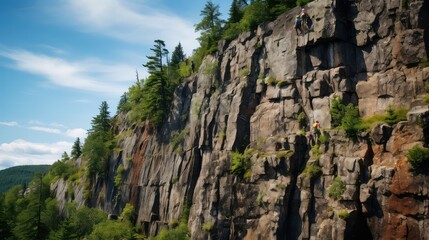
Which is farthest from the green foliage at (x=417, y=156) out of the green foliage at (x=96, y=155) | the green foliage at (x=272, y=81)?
the green foliage at (x=96, y=155)

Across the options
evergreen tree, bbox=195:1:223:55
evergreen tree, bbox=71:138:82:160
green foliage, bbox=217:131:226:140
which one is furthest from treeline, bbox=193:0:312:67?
evergreen tree, bbox=71:138:82:160

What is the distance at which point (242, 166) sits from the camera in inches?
1532

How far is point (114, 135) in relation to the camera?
242ft

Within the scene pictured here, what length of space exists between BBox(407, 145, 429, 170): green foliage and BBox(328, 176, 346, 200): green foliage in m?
5.92

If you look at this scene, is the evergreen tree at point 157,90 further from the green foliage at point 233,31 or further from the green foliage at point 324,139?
the green foliage at point 324,139

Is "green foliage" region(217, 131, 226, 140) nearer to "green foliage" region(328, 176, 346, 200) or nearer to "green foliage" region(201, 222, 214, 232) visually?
"green foliage" region(201, 222, 214, 232)

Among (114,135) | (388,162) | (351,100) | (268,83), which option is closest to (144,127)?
(114,135)

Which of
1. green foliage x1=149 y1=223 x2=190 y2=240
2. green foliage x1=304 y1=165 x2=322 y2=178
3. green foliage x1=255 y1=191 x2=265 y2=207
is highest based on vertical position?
green foliage x1=304 y1=165 x2=322 y2=178

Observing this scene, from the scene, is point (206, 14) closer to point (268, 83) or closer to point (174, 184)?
point (268, 83)

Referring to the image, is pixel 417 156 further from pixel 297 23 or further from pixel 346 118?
pixel 297 23

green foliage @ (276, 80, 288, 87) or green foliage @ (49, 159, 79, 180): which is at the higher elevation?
green foliage @ (276, 80, 288, 87)

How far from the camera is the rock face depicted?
28.4m

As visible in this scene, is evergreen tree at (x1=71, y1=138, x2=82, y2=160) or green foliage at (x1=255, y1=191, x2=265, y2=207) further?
evergreen tree at (x1=71, y1=138, x2=82, y2=160)

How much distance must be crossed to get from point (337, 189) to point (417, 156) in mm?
7114
